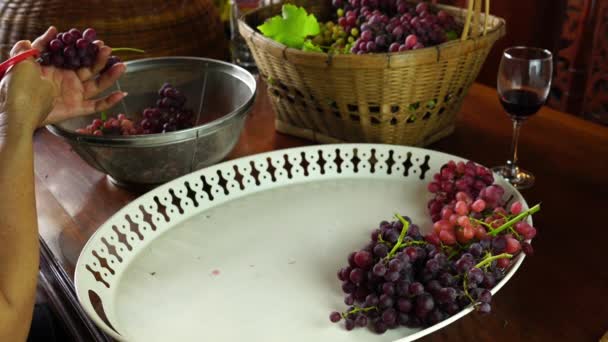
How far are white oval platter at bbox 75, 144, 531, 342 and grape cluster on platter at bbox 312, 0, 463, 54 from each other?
0.63 feet

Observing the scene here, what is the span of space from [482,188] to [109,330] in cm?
57

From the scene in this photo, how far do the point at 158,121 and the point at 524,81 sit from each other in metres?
0.67

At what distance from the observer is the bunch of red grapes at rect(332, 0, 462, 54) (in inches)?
43.1

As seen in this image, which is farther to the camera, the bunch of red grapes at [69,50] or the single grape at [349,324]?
the bunch of red grapes at [69,50]

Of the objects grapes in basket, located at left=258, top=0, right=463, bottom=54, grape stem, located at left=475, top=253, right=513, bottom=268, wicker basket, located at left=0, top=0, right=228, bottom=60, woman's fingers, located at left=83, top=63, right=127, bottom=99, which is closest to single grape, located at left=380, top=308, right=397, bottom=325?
grape stem, located at left=475, top=253, right=513, bottom=268

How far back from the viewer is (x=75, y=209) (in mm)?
1097

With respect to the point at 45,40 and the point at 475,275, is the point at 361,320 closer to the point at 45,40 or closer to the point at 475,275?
the point at 475,275

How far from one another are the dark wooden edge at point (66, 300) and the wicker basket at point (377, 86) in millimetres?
529

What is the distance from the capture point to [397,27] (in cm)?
110

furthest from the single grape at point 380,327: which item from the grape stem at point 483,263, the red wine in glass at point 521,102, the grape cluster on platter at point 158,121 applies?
the grape cluster on platter at point 158,121

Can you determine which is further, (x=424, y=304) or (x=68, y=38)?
(x=68, y=38)

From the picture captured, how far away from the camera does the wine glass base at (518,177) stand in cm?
106

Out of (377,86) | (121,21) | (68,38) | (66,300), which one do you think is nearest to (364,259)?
(377,86)

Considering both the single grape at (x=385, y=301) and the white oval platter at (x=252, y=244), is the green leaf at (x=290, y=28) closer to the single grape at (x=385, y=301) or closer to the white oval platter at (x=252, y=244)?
the white oval platter at (x=252, y=244)
